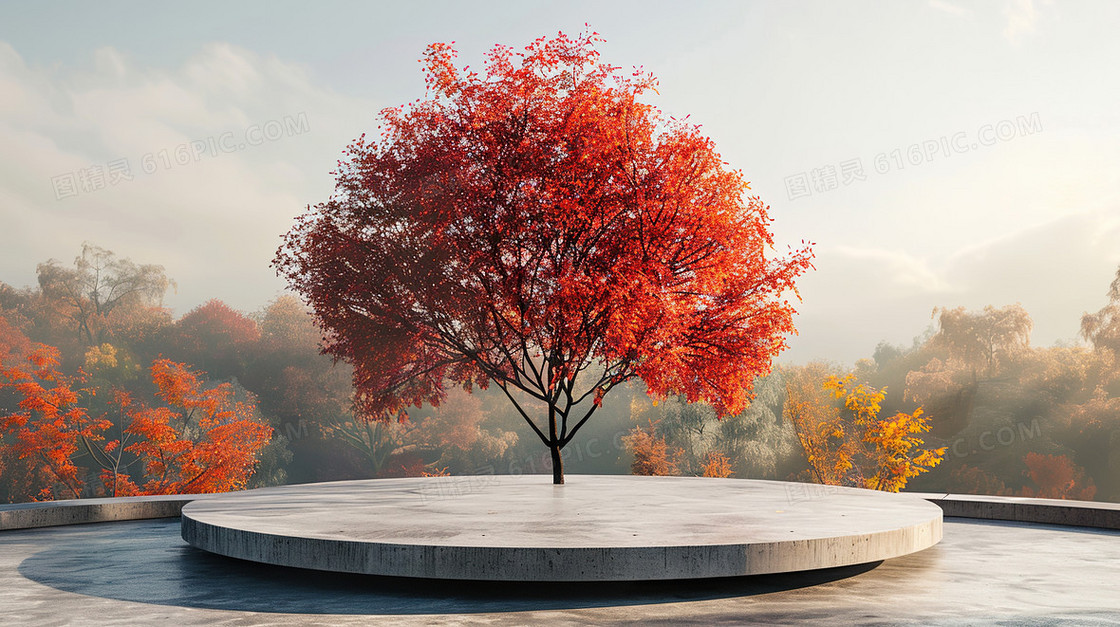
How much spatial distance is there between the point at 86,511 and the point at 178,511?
1.29m

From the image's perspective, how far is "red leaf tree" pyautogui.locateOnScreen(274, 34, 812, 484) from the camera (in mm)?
12367

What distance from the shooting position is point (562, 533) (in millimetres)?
7695

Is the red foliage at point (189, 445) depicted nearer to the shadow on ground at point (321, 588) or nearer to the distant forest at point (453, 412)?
the distant forest at point (453, 412)

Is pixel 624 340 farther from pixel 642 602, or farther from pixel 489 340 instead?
pixel 642 602

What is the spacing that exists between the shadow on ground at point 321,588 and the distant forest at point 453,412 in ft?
61.2

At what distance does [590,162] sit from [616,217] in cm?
86

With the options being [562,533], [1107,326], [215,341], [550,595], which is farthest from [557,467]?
[215,341]

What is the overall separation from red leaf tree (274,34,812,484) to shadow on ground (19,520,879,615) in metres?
4.75

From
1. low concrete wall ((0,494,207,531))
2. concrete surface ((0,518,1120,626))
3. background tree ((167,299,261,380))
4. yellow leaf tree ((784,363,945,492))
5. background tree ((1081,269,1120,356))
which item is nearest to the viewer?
concrete surface ((0,518,1120,626))

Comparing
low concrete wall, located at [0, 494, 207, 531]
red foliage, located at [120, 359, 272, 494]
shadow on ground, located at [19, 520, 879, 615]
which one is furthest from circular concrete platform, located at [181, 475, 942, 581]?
red foliage, located at [120, 359, 272, 494]

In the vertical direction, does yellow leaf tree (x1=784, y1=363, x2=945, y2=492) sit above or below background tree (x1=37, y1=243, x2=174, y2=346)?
below

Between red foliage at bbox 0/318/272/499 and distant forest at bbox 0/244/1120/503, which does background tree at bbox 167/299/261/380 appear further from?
red foliage at bbox 0/318/272/499

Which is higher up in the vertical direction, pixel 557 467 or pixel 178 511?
pixel 557 467

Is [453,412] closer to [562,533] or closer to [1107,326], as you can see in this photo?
[1107,326]
